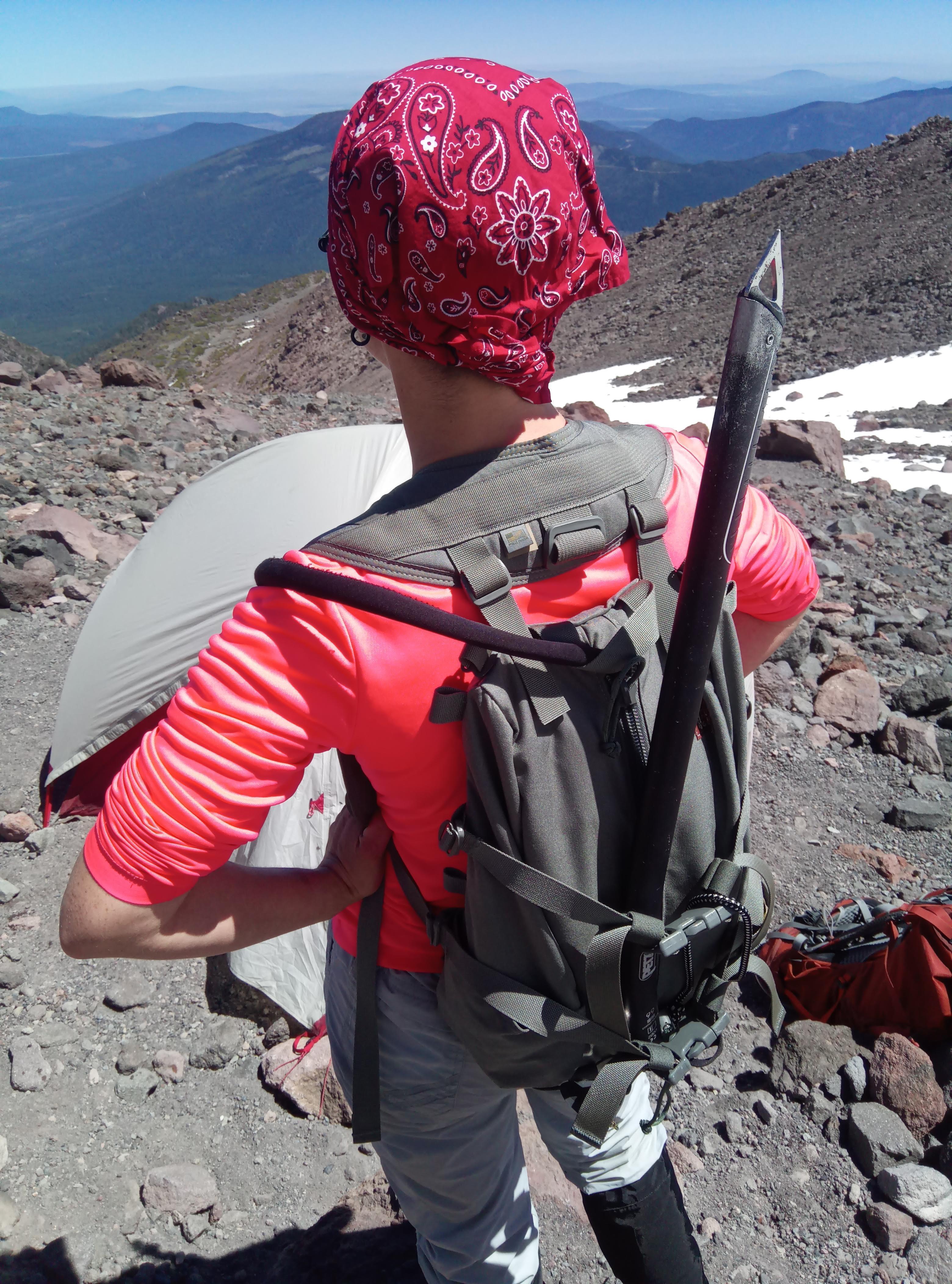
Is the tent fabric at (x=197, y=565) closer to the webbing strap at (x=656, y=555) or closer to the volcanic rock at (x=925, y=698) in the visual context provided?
the webbing strap at (x=656, y=555)

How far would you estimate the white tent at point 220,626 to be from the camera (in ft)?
9.36

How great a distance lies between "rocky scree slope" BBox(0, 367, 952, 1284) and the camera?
2082 mm

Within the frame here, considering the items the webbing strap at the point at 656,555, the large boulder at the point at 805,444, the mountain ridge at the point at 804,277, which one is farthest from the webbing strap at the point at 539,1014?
the mountain ridge at the point at 804,277

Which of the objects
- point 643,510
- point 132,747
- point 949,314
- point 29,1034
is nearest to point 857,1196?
point 643,510

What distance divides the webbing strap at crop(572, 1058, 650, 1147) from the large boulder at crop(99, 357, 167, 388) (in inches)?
450

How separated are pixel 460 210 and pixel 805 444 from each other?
8.39 m

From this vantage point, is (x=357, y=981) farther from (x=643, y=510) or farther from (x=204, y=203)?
(x=204, y=203)

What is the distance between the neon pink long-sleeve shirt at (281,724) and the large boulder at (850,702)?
3397 millimetres

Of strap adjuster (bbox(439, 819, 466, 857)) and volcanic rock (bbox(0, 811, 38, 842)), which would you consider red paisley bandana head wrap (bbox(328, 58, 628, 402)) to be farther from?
volcanic rock (bbox(0, 811, 38, 842))

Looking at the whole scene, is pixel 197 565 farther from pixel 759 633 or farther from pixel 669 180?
pixel 669 180

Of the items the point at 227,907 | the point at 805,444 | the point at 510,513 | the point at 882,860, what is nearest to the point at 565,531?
the point at 510,513

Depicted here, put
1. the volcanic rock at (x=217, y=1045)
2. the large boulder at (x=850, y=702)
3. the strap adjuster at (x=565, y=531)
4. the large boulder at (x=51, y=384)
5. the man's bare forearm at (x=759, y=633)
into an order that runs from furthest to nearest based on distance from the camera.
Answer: the large boulder at (x=51, y=384), the large boulder at (x=850, y=702), the volcanic rock at (x=217, y=1045), the man's bare forearm at (x=759, y=633), the strap adjuster at (x=565, y=531)

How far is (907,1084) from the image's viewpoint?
2.33 meters

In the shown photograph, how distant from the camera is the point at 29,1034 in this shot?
8.62 ft
